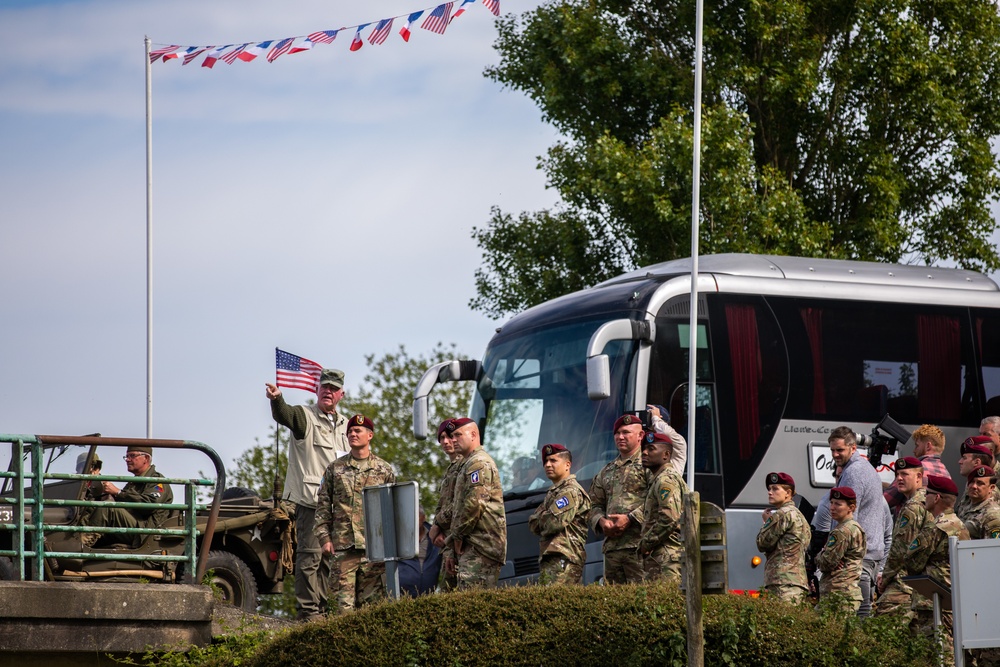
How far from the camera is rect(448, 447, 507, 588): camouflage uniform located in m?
11.0

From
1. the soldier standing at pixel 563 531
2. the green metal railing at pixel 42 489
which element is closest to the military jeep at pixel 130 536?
the green metal railing at pixel 42 489

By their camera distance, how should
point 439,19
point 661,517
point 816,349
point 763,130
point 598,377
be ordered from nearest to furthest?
point 661,517 → point 598,377 → point 816,349 → point 439,19 → point 763,130

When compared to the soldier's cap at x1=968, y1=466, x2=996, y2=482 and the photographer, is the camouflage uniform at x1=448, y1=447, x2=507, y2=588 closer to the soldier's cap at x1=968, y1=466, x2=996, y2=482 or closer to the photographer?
the photographer

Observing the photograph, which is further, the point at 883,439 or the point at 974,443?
the point at 883,439

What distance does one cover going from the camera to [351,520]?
12.0 metres

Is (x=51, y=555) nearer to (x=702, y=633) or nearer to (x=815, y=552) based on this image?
(x=702, y=633)

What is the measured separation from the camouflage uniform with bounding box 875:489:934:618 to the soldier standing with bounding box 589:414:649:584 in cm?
180

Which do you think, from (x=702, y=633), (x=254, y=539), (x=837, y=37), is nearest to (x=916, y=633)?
(x=702, y=633)

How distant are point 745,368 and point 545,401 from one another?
6.56ft

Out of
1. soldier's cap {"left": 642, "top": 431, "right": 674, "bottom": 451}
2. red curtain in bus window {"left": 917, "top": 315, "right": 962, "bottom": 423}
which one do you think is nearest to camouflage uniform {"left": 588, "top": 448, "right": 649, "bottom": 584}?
soldier's cap {"left": 642, "top": 431, "right": 674, "bottom": 451}

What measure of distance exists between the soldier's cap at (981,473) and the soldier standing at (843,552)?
115 cm

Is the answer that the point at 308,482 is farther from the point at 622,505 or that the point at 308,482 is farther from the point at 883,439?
the point at 883,439

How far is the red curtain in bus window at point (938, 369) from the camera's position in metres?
15.1

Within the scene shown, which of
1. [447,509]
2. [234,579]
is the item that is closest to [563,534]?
[447,509]
